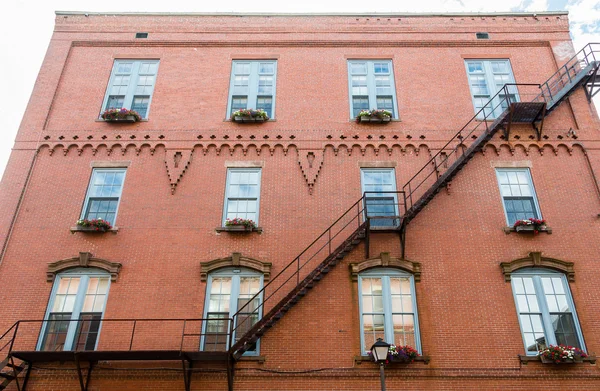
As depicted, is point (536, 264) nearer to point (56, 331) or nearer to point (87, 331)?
point (87, 331)

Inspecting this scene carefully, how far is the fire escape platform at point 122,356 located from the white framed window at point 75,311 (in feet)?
2.33

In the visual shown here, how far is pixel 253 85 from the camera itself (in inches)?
703

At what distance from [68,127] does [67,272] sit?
5.48 meters

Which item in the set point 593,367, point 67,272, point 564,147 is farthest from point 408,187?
point 67,272

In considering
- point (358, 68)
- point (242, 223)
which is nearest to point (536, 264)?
point (242, 223)

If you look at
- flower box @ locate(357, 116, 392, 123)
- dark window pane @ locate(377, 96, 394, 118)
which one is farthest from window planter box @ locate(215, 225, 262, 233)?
dark window pane @ locate(377, 96, 394, 118)

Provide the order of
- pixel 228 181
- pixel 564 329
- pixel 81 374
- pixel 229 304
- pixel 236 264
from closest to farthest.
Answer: pixel 81 374 → pixel 564 329 → pixel 229 304 → pixel 236 264 → pixel 228 181

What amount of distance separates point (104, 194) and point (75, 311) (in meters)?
3.85

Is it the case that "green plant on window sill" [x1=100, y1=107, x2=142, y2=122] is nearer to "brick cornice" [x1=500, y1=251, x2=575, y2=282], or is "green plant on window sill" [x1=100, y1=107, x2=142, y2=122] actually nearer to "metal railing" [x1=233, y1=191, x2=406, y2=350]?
"metal railing" [x1=233, y1=191, x2=406, y2=350]

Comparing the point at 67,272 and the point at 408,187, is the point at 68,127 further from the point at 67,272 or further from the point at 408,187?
the point at 408,187

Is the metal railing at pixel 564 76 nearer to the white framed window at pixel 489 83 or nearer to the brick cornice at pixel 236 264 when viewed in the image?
the white framed window at pixel 489 83

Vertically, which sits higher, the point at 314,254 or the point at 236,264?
the point at 314,254

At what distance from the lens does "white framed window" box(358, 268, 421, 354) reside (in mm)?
13070

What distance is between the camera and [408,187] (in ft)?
50.6
